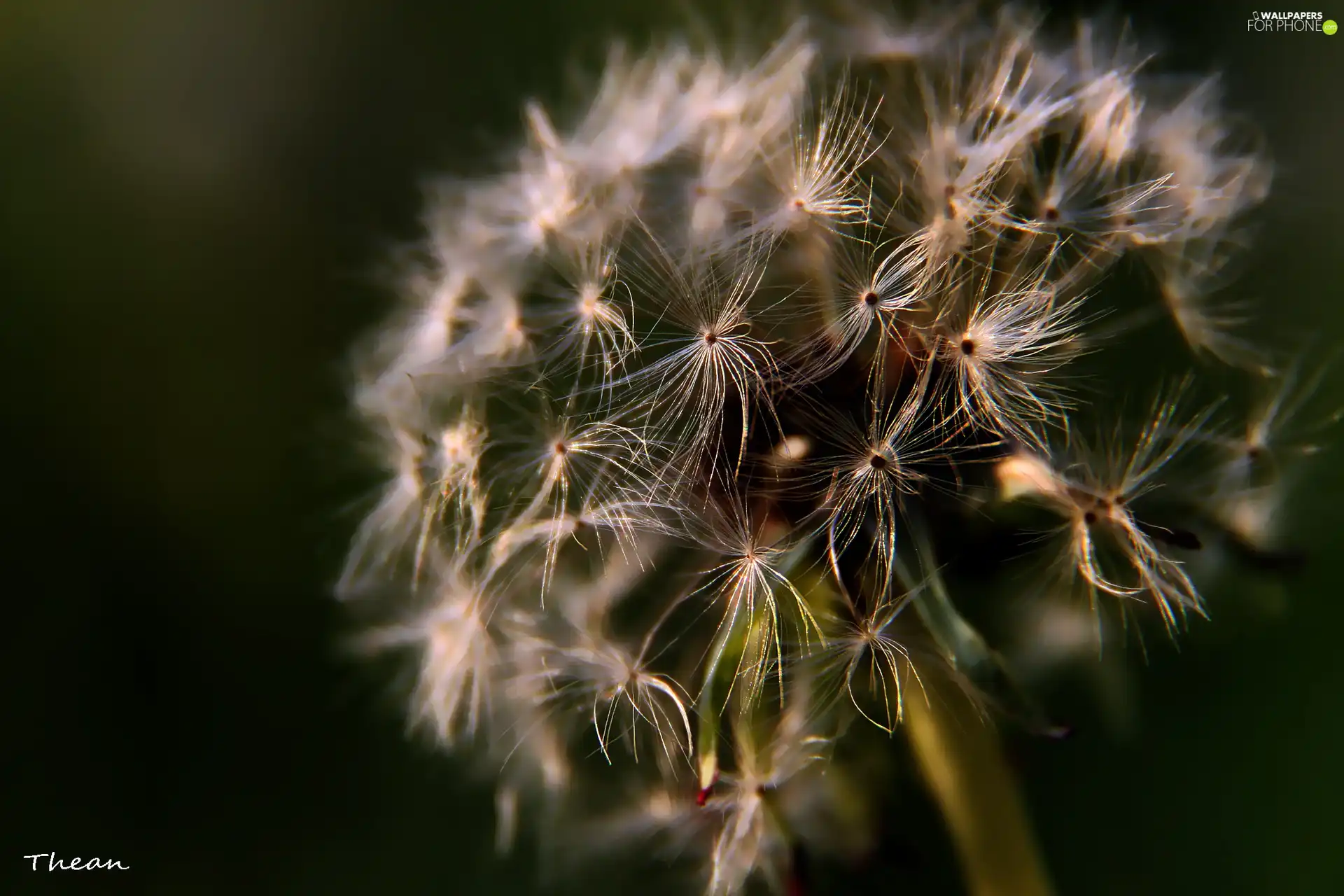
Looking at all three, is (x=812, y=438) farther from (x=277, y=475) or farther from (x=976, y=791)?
(x=277, y=475)

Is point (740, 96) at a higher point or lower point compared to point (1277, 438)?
higher

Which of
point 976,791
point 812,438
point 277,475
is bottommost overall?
point 976,791

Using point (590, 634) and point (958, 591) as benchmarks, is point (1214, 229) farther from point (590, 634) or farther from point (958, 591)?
point (590, 634)

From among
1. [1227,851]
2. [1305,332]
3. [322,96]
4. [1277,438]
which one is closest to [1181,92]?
[1277,438]
